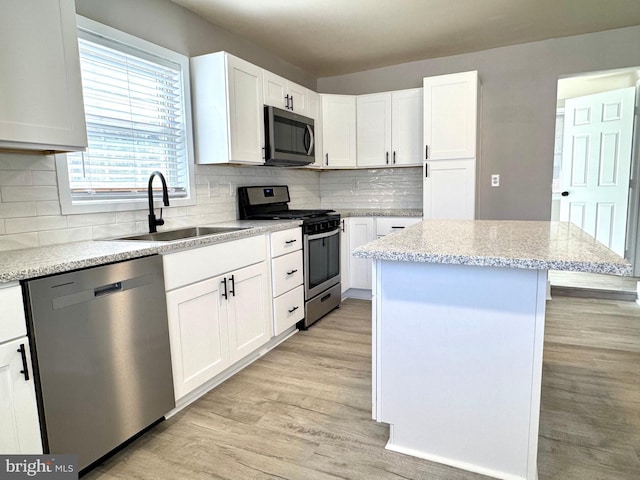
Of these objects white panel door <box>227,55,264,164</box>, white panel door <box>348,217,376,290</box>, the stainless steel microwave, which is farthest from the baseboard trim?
white panel door <box>227,55,264,164</box>

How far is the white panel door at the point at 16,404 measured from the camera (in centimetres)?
129

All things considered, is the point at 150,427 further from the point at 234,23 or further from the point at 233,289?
the point at 234,23

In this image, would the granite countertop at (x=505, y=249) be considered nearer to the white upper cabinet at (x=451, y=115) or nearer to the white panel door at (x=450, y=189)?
the white panel door at (x=450, y=189)

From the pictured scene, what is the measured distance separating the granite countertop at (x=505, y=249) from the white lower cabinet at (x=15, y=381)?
117 cm

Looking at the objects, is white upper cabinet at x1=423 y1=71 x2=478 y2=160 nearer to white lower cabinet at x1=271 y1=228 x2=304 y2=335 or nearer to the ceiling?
the ceiling

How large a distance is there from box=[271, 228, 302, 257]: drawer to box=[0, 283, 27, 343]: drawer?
161 centimetres

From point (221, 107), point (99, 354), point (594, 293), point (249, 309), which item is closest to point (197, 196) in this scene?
point (221, 107)

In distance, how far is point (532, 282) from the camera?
55.1 inches

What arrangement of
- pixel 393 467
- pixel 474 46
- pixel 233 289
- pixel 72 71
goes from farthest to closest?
pixel 474 46, pixel 233 289, pixel 72 71, pixel 393 467

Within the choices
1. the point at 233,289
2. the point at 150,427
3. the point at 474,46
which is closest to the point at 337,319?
the point at 233,289

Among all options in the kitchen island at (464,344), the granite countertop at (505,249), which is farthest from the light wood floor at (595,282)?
Result: the kitchen island at (464,344)

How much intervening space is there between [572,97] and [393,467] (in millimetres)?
5330

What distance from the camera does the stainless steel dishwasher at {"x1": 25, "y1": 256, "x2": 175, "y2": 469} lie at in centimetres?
139

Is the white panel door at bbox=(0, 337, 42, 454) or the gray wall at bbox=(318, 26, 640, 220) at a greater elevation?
the gray wall at bbox=(318, 26, 640, 220)
